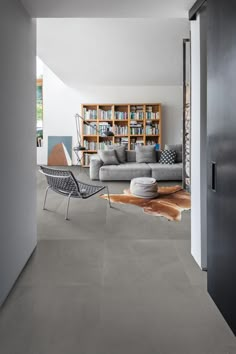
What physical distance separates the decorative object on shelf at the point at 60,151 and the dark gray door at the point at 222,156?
977 centimetres

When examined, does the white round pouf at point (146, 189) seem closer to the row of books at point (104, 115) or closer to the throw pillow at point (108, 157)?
the throw pillow at point (108, 157)

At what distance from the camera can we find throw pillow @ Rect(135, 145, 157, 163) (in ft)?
30.0

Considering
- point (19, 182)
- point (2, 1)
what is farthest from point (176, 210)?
point (2, 1)

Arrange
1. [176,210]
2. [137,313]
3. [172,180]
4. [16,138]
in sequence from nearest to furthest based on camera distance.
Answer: [137,313], [16,138], [176,210], [172,180]

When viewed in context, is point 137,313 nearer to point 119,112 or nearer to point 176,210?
point 176,210

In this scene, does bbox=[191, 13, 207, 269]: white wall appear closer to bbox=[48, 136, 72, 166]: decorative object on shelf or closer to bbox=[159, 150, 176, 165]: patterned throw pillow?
bbox=[159, 150, 176, 165]: patterned throw pillow

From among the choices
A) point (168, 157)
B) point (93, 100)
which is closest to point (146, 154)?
point (168, 157)

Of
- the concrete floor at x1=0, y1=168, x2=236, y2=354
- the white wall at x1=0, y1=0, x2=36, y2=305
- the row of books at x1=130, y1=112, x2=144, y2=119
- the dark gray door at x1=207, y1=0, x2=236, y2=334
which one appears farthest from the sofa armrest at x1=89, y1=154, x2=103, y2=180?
the dark gray door at x1=207, y1=0, x2=236, y2=334

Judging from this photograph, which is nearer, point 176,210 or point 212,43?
point 212,43

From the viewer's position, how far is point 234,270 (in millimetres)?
1978

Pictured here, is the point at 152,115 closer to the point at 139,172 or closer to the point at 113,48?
the point at 139,172

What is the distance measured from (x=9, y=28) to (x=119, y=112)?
8961 mm

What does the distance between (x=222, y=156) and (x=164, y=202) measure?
3.93 m

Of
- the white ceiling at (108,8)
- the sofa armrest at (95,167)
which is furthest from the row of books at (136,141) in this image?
the white ceiling at (108,8)
